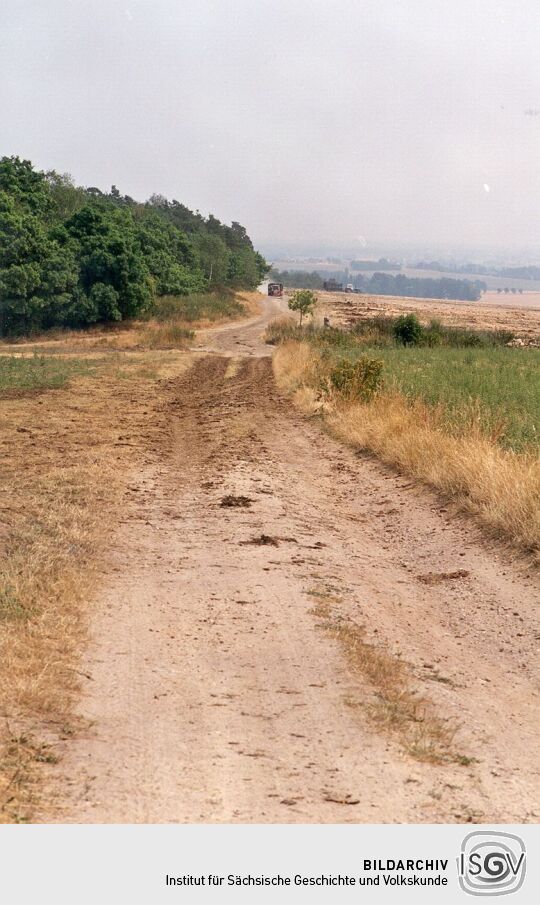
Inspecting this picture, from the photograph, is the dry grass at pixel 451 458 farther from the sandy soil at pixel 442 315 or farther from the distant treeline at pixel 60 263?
the sandy soil at pixel 442 315

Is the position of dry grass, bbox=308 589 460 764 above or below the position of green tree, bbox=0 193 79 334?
below

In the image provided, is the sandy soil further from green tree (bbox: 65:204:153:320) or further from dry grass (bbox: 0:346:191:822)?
dry grass (bbox: 0:346:191:822)

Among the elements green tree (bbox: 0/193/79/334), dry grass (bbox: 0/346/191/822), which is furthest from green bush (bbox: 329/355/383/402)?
green tree (bbox: 0/193/79/334)

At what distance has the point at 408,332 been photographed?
37531 mm

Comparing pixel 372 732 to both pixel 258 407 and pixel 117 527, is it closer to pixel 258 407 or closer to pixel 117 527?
pixel 117 527

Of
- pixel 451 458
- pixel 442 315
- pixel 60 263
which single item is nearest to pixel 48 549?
pixel 451 458

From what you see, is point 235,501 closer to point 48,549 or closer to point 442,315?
point 48,549

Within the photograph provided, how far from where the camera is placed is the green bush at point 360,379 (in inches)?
692

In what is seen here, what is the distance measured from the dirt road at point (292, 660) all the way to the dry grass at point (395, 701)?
0.04 meters

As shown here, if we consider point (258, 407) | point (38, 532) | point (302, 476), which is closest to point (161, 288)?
point (258, 407)

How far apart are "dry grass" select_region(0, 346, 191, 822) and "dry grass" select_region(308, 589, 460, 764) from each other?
1.62 metres

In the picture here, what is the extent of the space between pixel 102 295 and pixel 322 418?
1120 inches

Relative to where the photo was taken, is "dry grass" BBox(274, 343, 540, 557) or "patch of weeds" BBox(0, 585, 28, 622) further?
"dry grass" BBox(274, 343, 540, 557)

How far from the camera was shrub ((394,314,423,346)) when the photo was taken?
37.2 metres
